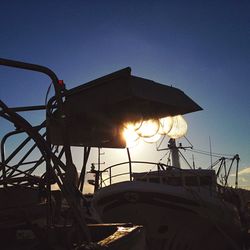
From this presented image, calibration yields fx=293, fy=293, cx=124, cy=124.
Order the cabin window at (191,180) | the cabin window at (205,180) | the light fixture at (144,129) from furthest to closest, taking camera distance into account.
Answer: the cabin window at (205,180) < the cabin window at (191,180) < the light fixture at (144,129)

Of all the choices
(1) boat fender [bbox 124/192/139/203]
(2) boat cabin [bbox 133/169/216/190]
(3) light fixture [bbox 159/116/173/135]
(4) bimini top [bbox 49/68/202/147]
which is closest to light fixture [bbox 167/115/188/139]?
(3) light fixture [bbox 159/116/173/135]

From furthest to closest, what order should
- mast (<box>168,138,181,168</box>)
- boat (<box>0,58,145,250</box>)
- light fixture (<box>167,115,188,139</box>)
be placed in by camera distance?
mast (<box>168,138,181,168</box>), light fixture (<box>167,115,188,139</box>), boat (<box>0,58,145,250</box>)

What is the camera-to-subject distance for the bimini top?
14.0ft

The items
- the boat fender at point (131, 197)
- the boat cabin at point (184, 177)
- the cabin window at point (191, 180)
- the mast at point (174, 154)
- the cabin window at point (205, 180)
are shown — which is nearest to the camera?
the boat fender at point (131, 197)

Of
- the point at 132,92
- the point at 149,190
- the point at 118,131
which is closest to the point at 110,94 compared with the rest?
the point at 132,92

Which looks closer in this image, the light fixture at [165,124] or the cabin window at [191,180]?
the light fixture at [165,124]

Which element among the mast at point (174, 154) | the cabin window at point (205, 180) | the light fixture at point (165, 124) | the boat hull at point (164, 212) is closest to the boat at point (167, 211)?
the boat hull at point (164, 212)

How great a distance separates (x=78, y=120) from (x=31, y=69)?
59.2 inches

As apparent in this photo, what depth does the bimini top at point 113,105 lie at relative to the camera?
14.0 feet

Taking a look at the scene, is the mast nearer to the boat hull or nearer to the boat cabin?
the boat cabin

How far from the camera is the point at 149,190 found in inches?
426

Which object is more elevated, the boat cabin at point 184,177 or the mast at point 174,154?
the mast at point 174,154

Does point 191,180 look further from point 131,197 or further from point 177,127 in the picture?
point 177,127

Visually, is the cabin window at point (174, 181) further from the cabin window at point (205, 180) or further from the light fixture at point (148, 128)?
the light fixture at point (148, 128)
